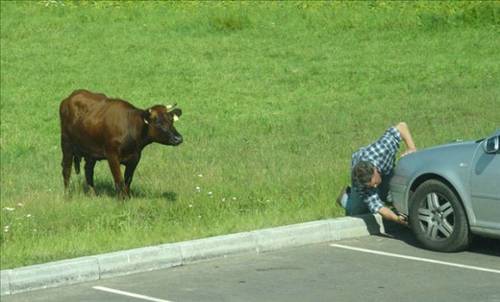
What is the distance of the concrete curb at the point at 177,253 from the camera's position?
10781 millimetres

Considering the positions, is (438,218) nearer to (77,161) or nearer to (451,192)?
(451,192)

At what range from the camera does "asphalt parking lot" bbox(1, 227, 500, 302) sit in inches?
416

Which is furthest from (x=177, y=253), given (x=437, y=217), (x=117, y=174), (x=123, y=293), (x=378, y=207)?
(x=117, y=174)

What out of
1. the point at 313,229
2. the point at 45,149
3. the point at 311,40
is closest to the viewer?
the point at 313,229

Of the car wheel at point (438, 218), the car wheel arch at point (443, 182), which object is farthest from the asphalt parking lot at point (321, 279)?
the car wheel arch at point (443, 182)

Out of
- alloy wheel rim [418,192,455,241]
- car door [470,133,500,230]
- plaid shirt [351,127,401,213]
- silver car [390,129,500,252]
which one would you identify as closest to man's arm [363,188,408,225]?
plaid shirt [351,127,401,213]

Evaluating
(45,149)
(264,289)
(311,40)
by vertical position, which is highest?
(311,40)

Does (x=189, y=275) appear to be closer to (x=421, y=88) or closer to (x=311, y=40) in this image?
(x=421, y=88)

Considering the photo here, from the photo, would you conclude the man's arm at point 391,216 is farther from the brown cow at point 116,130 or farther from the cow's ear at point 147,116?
the cow's ear at point 147,116

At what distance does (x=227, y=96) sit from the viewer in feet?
80.2

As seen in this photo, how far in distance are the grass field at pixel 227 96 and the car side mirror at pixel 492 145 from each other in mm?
2134

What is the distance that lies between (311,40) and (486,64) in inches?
214

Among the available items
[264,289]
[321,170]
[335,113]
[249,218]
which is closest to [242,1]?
[335,113]

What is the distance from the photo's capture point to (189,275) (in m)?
11.4
